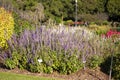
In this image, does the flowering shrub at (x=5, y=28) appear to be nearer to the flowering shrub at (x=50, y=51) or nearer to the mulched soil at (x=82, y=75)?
the flowering shrub at (x=50, y=51)

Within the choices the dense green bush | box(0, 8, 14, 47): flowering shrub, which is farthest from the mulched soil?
the dense green bush

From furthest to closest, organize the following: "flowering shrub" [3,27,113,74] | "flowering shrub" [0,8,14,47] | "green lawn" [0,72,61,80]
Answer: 1. "flowering shrub" [0,8,14,47]
2. "flowering shrub" [3,27,113,74]
3. "green lawn" [0,72,61,80]

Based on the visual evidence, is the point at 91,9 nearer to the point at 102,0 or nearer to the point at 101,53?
the point at 102,0

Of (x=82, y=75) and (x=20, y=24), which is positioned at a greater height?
(x=20, y=24)

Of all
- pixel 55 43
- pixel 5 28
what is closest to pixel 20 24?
pixel 5 28

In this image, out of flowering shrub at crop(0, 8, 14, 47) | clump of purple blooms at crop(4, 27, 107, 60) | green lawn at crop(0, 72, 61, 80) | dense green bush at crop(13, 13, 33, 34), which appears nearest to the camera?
green lawn at crop(0, 72, 61, 80)

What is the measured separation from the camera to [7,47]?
12266 mm

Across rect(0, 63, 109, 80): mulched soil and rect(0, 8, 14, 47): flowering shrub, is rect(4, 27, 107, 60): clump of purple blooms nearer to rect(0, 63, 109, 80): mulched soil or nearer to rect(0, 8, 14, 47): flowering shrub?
rect(0, 63, 109, 80): mulched soil

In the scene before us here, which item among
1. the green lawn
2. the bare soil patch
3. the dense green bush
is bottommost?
the bare soil patch

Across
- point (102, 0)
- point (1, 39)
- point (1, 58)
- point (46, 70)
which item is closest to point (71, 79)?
point (46, 70)

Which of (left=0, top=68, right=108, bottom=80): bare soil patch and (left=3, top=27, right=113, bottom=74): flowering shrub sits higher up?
(left=3, top=27, right=113, bottom=74): flowering shrub

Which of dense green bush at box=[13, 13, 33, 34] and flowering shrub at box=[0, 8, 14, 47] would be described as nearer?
flowering shrub at box=[0, 8, 14, 47]

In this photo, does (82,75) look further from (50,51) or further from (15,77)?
(15,77)

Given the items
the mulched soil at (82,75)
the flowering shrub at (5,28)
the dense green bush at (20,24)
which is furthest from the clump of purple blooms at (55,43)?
the dense green bush at (20,24)
